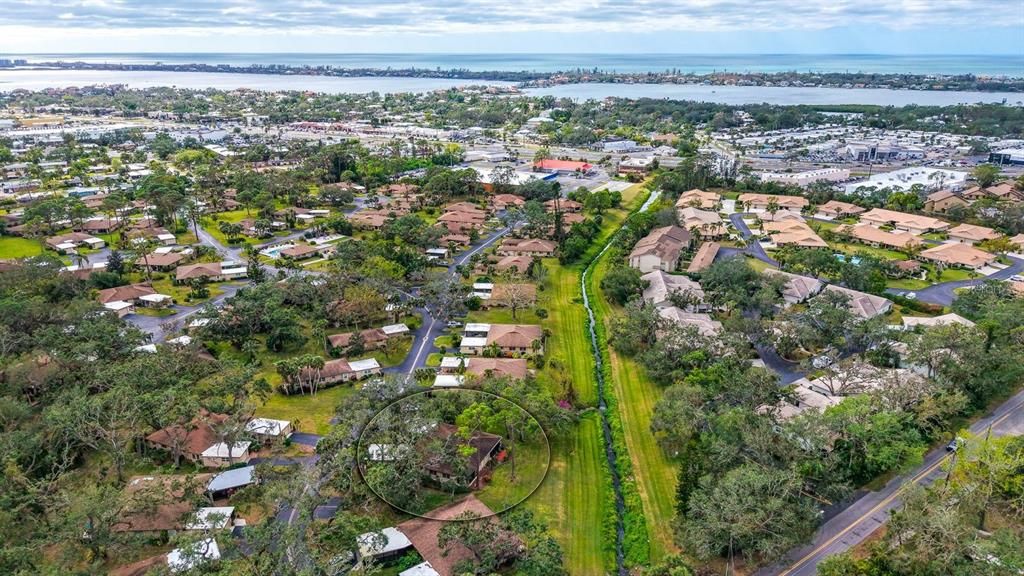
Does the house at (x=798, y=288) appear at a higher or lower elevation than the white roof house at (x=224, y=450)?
higher

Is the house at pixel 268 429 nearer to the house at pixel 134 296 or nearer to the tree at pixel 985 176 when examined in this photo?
the house at pixel 134 296

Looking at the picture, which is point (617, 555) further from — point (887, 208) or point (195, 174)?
point (195, 174)

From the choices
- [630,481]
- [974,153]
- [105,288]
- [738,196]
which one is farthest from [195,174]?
[974,153]

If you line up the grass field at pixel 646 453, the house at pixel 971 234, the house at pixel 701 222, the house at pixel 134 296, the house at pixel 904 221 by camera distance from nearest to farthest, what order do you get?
the grass field at pixel 646 453 → the house at pixel 134 296 → the house at pixel 971 234 → the house at pixel 701 222 → the house at pixel 904 221

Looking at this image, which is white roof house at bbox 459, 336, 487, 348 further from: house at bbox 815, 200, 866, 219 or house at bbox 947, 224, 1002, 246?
house at bbox 815, 200, 866, 219

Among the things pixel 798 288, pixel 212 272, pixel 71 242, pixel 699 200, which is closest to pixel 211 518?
pixel 212 272

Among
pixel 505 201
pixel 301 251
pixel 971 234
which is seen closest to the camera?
pixel 301 251

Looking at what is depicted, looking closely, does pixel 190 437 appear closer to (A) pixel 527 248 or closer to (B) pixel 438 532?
(B) pixel 438 532

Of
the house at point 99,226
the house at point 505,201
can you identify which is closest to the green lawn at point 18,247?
the house at point 99,226
